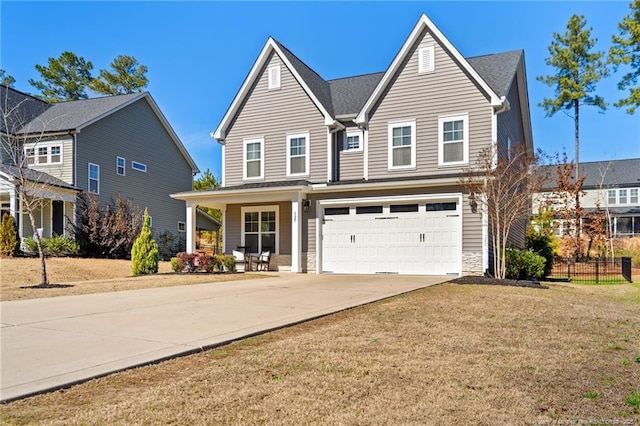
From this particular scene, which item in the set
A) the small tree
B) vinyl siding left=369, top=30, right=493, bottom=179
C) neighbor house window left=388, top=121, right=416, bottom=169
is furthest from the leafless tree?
the small tree

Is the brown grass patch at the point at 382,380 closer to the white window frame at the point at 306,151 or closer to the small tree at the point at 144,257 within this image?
the small tree at the point at 144,257

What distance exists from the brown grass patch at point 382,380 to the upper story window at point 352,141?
39.1 ft

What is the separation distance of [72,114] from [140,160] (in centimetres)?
433

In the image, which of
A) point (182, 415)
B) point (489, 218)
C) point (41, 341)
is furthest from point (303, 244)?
point (182, 415)

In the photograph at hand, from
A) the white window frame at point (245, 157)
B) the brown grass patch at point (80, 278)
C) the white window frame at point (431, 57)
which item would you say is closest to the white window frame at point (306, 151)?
the white window frame at point (245, 157)

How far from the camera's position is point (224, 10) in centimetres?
1639

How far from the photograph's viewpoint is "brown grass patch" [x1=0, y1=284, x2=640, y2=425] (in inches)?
136

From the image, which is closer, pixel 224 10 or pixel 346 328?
pixel 346 328

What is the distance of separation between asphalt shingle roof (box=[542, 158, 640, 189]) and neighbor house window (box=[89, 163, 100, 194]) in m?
37.5

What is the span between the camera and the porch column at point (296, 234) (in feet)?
55.6

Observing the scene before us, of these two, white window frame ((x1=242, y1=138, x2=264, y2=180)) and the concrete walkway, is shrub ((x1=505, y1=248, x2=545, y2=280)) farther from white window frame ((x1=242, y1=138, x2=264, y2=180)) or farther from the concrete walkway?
white window frame ((x1=242, y1=138, x2=264, y2=180))

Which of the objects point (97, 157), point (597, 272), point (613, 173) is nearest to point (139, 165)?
point (97, 157)

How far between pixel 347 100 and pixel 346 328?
48.4 ft

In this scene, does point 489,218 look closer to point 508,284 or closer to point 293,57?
point 508,284
